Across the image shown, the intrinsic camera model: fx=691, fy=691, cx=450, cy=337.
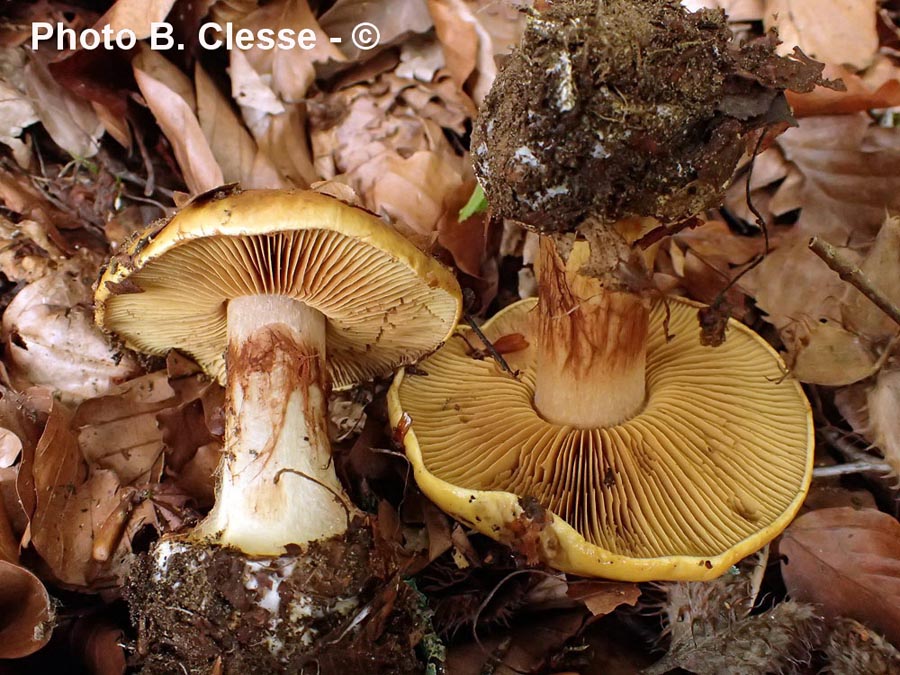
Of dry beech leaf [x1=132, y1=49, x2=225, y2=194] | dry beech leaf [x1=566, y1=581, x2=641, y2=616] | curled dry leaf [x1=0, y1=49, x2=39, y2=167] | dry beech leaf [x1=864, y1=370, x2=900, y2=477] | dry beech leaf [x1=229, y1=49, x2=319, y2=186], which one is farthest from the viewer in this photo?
dry beech leaf [x1=229, y1=49, x2=319, y2=186]

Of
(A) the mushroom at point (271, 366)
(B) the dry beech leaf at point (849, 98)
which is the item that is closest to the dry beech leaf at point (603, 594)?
(A) the mushroom at point (271, 366)

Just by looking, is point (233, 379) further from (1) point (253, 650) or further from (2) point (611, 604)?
(2) point (611, 604)

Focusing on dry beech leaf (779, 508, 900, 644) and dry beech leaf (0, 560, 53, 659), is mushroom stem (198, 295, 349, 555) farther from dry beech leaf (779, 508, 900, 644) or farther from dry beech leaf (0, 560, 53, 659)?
dry beech leaf (779, 508, 900, 644)

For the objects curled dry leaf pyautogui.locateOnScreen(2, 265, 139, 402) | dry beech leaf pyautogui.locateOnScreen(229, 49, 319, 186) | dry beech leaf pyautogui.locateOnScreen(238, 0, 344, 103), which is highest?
dry beech leaf pyautogui.locateOnScreen(238, 0, 344, 103)

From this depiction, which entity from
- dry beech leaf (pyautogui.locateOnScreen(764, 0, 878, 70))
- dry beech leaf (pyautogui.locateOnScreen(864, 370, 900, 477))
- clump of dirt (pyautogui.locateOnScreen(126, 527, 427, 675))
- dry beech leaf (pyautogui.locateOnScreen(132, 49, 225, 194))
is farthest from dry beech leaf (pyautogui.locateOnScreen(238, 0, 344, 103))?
dry beech leaf (pyautogui.locateOnScreen(864, 370, 900, 477))

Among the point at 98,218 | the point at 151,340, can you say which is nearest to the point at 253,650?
the point at 151,340
